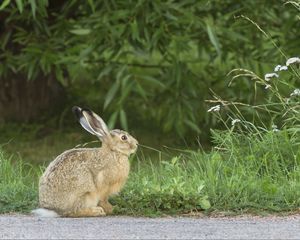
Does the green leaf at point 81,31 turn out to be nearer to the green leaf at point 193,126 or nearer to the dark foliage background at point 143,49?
the dark foliage background at point 143,49

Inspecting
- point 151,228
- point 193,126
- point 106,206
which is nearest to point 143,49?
point 193,126

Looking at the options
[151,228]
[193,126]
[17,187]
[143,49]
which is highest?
[143,49]

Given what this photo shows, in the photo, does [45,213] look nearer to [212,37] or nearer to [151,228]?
Answer: [151,228]

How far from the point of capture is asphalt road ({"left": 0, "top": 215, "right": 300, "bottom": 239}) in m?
7.95

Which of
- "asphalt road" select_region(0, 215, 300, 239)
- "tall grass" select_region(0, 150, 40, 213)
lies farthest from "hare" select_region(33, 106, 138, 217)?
"tall grass" select_region(0, 150, 40, 213)

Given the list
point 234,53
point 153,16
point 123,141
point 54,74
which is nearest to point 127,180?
point 123,141

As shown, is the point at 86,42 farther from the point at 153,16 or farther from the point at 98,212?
the point at 98,212

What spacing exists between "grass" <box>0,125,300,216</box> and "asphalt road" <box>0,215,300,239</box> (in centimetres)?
25

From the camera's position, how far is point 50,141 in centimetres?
1423

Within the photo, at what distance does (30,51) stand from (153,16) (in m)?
1.54

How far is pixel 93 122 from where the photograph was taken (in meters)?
9.41

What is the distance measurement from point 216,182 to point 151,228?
1.30 metres

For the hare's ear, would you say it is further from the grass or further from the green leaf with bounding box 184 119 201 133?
the green leaf with bounding box 184 119 201 133

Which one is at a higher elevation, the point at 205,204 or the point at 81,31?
the point at 81,31
